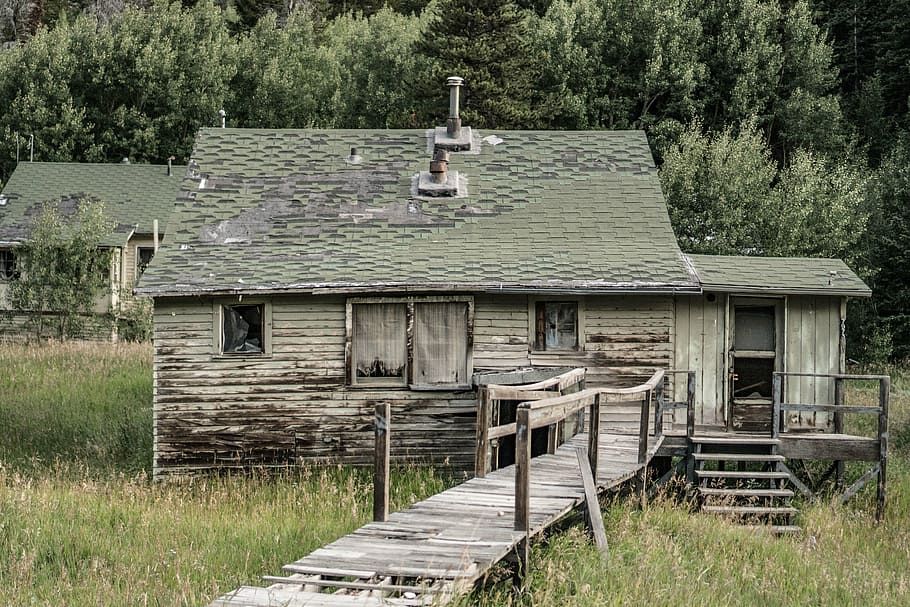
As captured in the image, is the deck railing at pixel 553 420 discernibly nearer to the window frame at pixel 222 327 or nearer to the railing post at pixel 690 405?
the railing post at pixel 690 405

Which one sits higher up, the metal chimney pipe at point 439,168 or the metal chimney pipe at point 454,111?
the metal chimney pipe at point 454,111

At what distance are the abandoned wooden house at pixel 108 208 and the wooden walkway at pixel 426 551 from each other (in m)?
23.6

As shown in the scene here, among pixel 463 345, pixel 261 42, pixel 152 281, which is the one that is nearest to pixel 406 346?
pixel 463 345

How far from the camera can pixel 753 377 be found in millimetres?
16812

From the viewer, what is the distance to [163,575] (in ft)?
29.6

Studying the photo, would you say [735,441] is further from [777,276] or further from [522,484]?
[522,484]

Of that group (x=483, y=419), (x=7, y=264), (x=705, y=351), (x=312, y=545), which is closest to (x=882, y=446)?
(x=705, y=351)

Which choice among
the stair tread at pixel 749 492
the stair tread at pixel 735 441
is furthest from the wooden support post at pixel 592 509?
the stair tread at pixel 735 441

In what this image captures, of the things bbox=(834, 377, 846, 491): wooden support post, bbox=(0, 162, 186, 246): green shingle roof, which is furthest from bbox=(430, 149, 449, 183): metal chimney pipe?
bbox=(0, 162, 186, 246): green shingle roof

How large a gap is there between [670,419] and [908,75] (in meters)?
32.6

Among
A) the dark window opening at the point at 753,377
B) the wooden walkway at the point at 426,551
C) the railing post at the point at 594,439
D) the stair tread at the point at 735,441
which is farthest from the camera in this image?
the dark window opening at the point at 753,377

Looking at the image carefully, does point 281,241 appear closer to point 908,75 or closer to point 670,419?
point 670,419

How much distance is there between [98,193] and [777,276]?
25968mm

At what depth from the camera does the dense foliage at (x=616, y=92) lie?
30.4 metres
